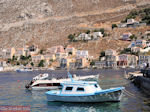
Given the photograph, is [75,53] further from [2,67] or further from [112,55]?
[2,67]

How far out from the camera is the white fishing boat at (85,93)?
32.6 meters

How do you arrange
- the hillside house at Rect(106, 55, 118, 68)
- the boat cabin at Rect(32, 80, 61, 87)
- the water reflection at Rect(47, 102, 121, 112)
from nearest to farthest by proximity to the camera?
the water reflection at Rect(47, 102, 121, 112)
the boat cabin at Rect(32, 80, 61, 87)
the hillside house at Rect(106, 55, 118, 68)

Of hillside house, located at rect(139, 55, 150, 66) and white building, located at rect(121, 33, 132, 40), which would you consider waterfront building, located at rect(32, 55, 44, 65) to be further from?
hillside house, located at rect(139, 55, 150, 66)

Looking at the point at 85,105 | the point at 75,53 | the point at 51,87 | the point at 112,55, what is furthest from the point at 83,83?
the point at 75,53

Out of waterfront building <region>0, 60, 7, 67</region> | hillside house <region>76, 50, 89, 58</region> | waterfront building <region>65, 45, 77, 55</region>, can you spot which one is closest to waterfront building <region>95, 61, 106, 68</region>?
hillside house <region>76, 50, 89, 58</region>

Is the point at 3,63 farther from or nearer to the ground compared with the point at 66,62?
nearer to the ground

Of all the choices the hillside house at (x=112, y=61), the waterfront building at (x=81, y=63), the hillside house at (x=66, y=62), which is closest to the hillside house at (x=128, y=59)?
the hillside house at (x=112, y=61)

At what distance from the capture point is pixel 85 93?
109 ft

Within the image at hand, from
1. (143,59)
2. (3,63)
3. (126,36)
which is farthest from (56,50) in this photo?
(143,59)

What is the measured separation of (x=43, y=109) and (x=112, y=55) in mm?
132491

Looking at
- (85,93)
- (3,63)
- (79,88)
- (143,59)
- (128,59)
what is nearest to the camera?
(85,93)

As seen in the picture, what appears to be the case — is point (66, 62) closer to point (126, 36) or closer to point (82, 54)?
point (82, 54)

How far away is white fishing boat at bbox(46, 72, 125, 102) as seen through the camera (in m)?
32.6

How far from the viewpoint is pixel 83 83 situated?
34.1 metres
